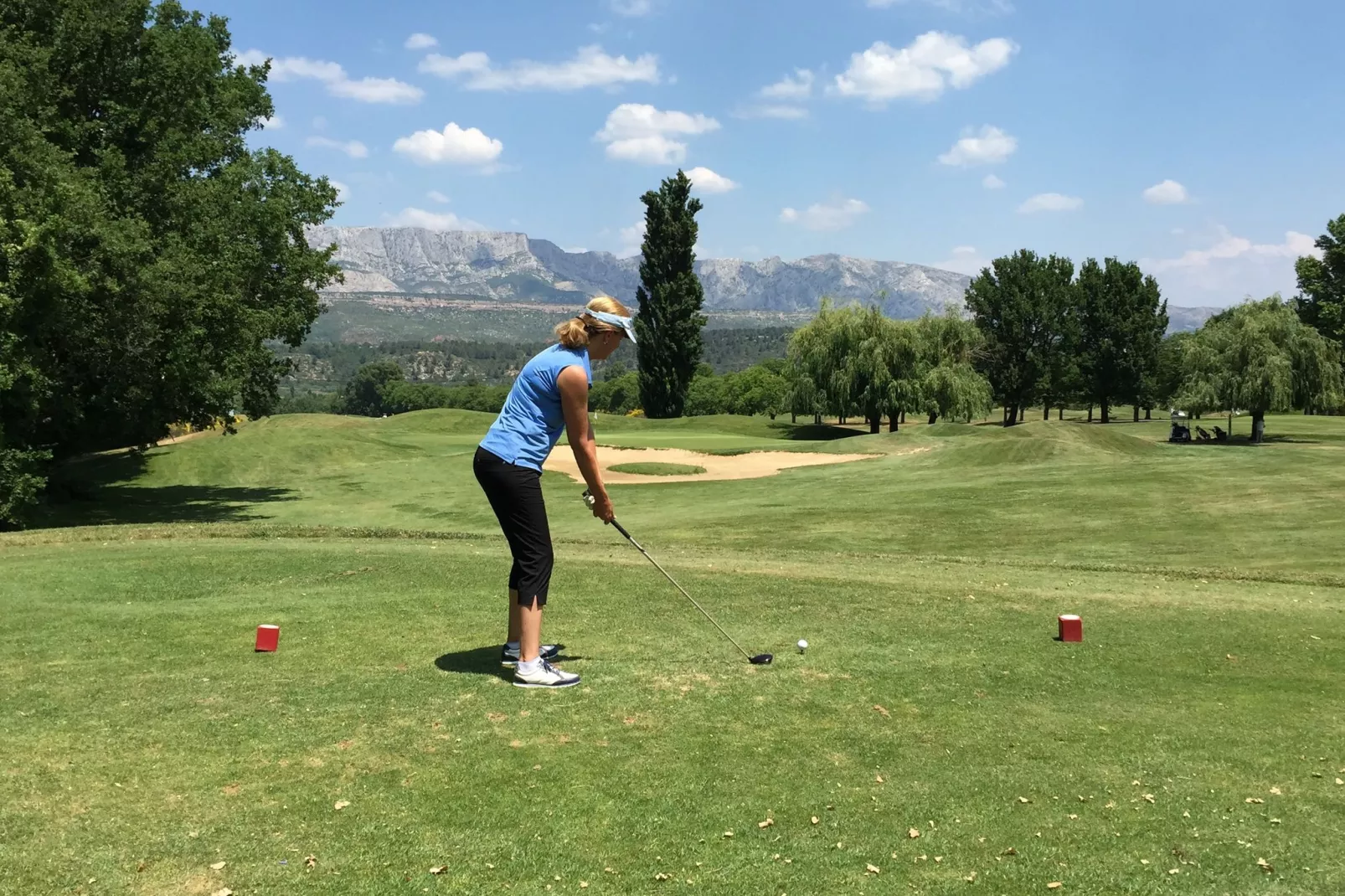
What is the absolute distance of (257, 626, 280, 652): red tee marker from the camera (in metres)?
8.84

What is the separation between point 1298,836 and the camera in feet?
17.8

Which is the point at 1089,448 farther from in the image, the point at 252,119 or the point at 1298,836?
the point at 1298,836

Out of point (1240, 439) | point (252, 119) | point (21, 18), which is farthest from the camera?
point (1240, 439)

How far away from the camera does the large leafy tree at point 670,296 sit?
10050 cm

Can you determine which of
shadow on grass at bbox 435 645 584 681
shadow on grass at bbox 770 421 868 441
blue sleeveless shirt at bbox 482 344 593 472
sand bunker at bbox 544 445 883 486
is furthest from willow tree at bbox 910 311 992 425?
blue sleeveless shirt at bbox 482 344 593 472

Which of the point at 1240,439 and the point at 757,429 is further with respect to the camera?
the point at 757,429

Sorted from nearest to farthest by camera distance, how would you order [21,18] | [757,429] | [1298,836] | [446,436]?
[1298,836] → [21,18] → [446,436] → [757,429]

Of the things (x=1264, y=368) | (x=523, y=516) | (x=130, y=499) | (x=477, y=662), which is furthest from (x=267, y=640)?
(x=1264, y=368)

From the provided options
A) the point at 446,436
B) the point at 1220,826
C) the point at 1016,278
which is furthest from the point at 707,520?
the point at 1016,278

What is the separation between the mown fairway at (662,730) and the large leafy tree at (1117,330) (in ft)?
273

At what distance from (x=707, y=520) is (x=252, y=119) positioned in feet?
81.7

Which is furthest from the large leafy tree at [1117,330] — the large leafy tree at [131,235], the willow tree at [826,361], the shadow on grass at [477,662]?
the shadow on grass at [477,662]

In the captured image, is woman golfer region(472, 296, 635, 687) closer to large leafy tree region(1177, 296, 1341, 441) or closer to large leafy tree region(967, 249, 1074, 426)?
large leafy tree region(1177, 296, 1341, 441)

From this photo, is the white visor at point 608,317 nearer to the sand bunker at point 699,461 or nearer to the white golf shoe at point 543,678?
the white golf shoe at point 543,678
